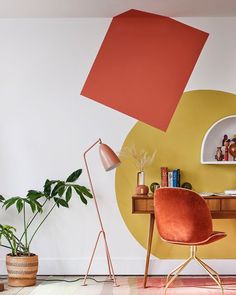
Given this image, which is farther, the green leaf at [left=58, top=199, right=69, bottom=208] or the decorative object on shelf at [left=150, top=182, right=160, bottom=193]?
the decorative object on shelf at [left=150, top=182, right=160, bottom=193]

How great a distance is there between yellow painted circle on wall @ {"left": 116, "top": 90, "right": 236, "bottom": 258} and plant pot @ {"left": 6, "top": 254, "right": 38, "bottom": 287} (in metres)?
1.05

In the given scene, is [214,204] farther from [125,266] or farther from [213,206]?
[125,266]

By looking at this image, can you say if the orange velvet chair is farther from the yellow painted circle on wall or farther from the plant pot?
the plant pot

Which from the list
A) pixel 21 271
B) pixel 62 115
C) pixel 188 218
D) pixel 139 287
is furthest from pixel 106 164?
pixel 21 271

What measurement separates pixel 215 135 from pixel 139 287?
166 cm

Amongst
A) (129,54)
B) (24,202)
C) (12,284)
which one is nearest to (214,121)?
(129,54)

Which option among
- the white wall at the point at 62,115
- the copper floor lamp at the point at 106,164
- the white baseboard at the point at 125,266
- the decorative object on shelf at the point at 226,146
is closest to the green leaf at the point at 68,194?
the copper floor lamp at the point at 106,164

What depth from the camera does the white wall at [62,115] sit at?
581cm

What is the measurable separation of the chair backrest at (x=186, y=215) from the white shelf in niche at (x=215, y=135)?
1.15 m

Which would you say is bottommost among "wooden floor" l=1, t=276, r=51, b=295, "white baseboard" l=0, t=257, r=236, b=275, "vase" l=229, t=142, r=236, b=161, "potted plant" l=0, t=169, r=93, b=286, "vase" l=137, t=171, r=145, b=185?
"wooden floor" l=1, t=276, r=51, b=295

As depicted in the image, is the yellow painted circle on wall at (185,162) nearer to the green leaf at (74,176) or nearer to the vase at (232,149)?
the vase at (232,149)

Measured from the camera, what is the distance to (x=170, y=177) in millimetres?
5664

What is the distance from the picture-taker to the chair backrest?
4.69 metres

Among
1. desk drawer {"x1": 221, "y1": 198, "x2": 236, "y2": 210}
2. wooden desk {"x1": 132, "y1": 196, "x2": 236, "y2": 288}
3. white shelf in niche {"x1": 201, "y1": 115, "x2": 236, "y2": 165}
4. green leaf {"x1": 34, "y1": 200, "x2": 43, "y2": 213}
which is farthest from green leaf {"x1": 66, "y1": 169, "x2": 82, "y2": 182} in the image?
desk drawer {"x1": 221, "y1": 198, "x2": 236, "y2": 210}
